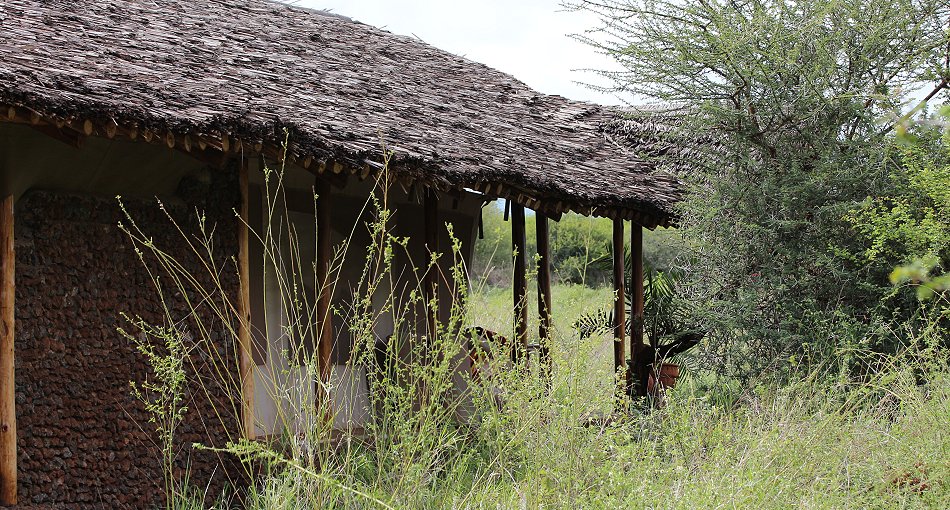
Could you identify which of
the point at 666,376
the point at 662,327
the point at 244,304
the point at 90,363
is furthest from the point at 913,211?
the point at 90,363

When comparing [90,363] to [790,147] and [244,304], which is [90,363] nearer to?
[244,304]

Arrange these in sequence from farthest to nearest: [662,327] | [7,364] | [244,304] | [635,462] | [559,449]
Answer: [662,327] < [244,304] < [7,364] < [635,462] < [559,449]

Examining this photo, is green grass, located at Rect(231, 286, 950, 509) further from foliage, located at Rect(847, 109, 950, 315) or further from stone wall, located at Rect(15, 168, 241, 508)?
foliage, located at Rect(847, 109, 950, 315)

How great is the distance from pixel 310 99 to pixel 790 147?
A: 3.74 metres

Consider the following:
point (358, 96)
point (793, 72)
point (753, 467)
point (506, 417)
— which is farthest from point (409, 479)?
point (793, 72)

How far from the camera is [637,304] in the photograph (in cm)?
876

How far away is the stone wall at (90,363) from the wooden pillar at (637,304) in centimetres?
411

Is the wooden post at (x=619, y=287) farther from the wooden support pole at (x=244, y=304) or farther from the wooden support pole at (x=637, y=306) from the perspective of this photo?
the wooden support pole at (x=244, y=304)

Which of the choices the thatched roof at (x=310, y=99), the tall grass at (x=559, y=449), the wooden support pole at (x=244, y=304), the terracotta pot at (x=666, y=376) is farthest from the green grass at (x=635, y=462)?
the terracotta pot at (x=666, y=376)

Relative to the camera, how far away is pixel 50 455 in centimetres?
495

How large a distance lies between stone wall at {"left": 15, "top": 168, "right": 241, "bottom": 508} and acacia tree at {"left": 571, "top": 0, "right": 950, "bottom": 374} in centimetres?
408

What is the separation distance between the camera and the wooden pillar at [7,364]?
4727mm

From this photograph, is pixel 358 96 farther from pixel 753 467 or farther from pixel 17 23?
pixel 753 467

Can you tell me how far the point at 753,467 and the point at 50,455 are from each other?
3.34 metres
